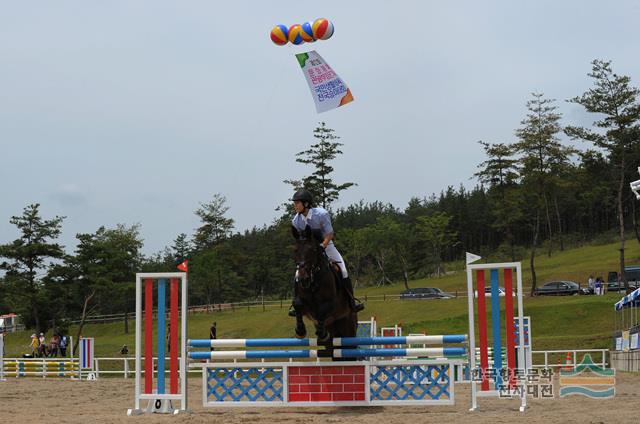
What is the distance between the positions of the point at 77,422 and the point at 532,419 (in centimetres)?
476

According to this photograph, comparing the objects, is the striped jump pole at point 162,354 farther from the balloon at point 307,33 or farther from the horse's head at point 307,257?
the balloon at point 307,33

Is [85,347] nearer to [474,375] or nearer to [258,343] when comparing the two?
[258,343]

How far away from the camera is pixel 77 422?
8047mm

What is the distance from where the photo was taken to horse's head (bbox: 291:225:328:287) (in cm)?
822

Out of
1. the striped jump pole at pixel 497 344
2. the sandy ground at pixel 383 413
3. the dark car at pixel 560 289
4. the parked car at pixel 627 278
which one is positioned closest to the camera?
the sandy ground at pixel 383 413

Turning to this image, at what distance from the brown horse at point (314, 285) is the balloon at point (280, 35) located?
429 cm

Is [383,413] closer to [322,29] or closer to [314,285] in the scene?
[314,285]

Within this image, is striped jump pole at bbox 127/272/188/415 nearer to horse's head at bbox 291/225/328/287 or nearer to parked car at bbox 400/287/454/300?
horse's head at bbox 291/225/328/287

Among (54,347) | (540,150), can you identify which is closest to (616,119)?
(540,150)

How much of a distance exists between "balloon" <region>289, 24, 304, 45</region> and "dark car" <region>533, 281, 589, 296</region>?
34.7m

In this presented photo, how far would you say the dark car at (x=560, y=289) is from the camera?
141 feet

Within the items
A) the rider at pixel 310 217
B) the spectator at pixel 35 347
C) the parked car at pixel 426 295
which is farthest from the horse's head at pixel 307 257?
the parked car at pixel 426 295

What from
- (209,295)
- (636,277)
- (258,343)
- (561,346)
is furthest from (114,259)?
(258,343)

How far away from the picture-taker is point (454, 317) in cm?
3753
